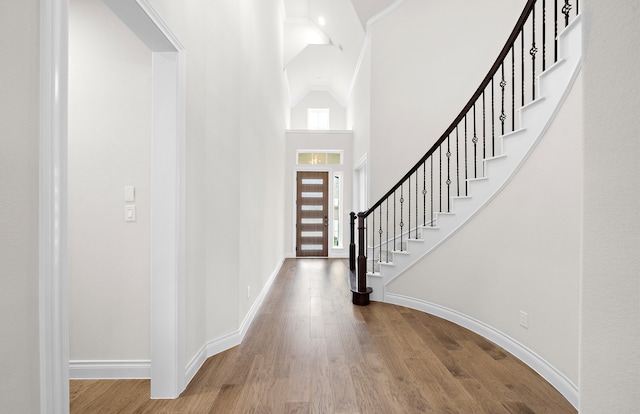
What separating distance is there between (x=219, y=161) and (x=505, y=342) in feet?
8.88

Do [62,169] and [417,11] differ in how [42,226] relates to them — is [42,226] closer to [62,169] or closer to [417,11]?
[62,169]

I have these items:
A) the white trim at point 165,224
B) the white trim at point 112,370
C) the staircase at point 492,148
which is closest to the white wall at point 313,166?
the staircase at point 492,148

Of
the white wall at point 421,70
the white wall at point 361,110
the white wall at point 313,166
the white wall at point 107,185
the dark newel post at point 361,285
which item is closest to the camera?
the white wall at point 107,185

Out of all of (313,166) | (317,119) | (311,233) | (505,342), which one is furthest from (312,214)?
(505,342)

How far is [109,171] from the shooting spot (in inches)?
79.0

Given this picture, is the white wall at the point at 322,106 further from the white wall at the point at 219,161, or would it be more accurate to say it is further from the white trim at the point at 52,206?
the white trim at the point at 52,206

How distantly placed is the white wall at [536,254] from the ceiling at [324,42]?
3732 mm

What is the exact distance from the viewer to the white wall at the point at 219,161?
202 cm

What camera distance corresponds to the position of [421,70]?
14.8 feet

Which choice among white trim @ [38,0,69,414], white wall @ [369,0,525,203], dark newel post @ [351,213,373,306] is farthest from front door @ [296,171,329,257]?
white trim @ [38,0,69,414]

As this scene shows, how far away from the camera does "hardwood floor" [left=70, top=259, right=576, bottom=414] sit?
1.74 metres

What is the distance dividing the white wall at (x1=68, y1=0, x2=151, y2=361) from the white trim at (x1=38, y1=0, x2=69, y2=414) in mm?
1066

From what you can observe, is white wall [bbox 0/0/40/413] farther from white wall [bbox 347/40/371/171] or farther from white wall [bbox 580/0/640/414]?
white wall [bbox 347/40/371/171]

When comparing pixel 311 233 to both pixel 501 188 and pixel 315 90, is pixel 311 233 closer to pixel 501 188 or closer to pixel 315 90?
pixel 315 90
